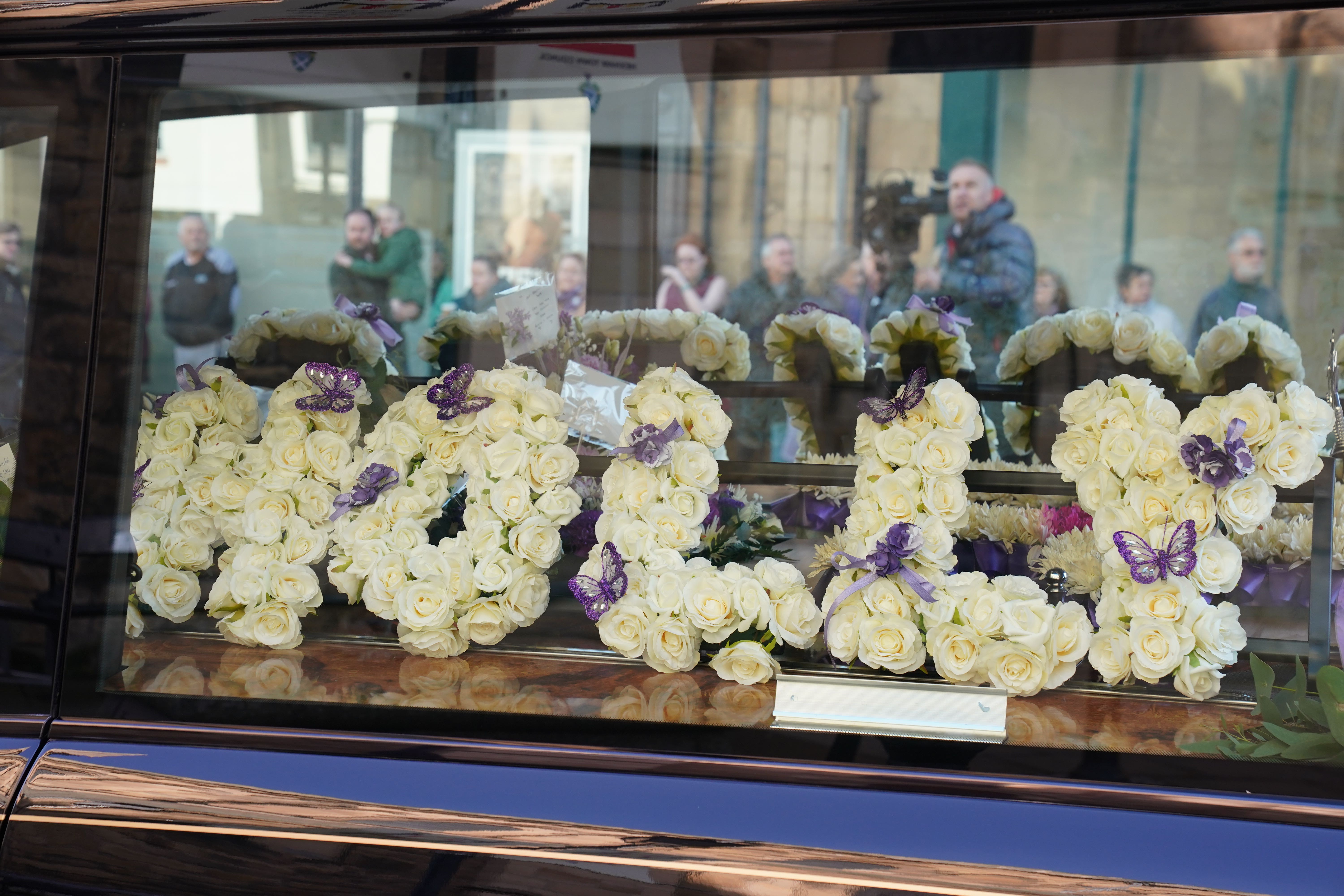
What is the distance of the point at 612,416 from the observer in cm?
174

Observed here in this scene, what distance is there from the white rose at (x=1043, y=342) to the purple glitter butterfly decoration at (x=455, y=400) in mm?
1074

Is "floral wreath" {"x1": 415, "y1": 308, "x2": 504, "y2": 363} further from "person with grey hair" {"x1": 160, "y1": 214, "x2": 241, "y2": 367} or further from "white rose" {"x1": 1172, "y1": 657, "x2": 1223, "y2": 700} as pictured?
"white rose" {"x1": 1172, "y1": 657, "x2": 1223, "y2": 700}

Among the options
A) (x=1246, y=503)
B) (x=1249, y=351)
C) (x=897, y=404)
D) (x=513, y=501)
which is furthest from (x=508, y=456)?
(x=1249, y=351)

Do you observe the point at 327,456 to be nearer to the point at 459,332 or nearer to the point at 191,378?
the point at 191,378

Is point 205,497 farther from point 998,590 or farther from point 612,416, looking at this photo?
point 998,590

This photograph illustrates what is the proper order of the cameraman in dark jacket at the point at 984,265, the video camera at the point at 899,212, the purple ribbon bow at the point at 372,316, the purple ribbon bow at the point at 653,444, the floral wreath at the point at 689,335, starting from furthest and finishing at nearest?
1. the video camera at the point at 899,212
2. the cameraman in dark jacket at the point at 984,265
3. the floral wreath at the point at 689,335
4. the purple ribbon bow at the point at 372,316
5. the purple ribbon bow at the point at 653,444

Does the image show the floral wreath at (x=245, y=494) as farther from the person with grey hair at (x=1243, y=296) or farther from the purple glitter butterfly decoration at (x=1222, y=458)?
the person with grey hair at (x=1243, y=296)

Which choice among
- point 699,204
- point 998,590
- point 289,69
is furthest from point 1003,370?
point 699,204

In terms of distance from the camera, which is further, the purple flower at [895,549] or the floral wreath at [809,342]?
the floral wreath at [809,342]

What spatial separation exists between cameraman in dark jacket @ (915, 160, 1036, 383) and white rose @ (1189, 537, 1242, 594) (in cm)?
72

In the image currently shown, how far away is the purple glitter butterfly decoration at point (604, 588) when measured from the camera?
4.73ft

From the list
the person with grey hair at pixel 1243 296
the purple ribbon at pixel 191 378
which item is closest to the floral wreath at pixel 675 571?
the purple ribbon at pixel 191 378

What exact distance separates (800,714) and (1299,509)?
94cm

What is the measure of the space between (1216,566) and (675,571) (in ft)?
2.44
